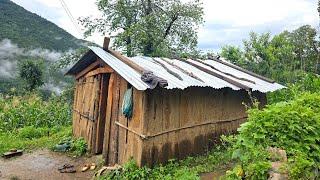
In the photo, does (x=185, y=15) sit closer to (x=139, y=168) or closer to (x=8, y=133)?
(x=8, y=133)

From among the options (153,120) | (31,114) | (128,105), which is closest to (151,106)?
(153,120)

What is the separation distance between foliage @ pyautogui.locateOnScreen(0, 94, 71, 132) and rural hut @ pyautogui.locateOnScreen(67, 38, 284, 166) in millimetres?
5386

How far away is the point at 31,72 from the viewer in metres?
25.9

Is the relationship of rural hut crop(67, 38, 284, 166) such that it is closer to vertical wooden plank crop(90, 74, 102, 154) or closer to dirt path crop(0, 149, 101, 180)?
vertical wooden plank crop(90, 74, 102, 154)

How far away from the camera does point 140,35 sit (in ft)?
62.7

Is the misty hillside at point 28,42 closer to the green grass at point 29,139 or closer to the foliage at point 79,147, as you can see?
the green grass at point 29,139

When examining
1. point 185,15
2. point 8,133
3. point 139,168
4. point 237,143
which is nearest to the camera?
point 237,143

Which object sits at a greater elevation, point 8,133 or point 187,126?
point 187,126

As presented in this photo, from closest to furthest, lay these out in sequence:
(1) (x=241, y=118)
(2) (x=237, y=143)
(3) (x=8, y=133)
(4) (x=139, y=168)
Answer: (2) (x=237, y=143) < (4) (x=139, y=168) < (1) (x=241, y=118) < (3) (x=8, y=133)

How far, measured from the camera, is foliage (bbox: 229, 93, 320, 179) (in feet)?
16.6

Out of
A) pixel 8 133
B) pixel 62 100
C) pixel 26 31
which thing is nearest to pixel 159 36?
pixel 62 100

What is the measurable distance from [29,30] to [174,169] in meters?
53.5

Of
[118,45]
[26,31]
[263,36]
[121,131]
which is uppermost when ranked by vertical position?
[26,31]

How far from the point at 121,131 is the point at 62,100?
1360 cm
